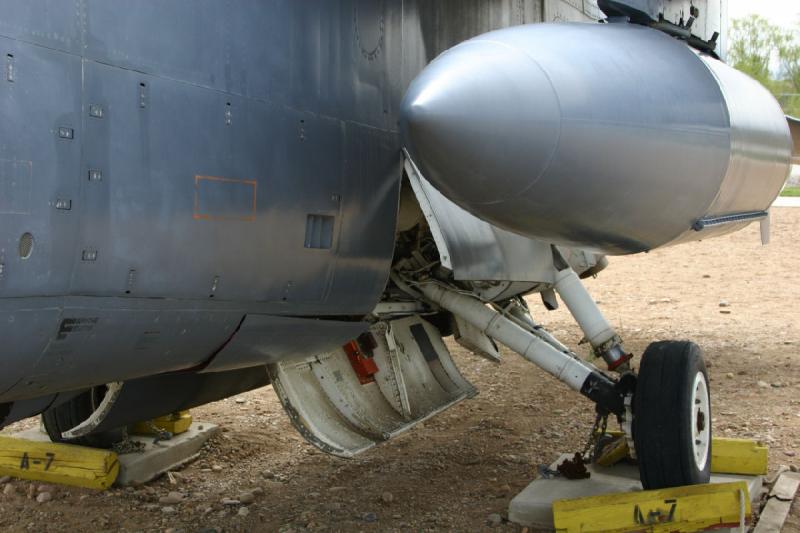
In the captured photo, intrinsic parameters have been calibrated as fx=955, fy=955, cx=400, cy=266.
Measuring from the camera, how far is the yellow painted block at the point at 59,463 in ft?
17.7

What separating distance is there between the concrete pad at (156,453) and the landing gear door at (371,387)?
5.00 ft

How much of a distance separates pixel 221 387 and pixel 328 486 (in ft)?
3.88

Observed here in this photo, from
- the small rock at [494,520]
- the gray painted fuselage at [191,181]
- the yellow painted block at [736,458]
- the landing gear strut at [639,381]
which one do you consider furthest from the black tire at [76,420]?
the yellow painted block at [736,458]

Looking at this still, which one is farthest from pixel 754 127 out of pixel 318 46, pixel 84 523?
pixel 84 523

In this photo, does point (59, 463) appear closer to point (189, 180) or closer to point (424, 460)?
point (424, 460)

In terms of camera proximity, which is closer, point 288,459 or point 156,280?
point 156,280

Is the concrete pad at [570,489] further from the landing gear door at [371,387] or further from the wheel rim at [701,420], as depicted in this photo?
the landing gear door at [371,387]

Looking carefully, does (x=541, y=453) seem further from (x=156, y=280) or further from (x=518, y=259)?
(x=156, y=280)

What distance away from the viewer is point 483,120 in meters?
3.04

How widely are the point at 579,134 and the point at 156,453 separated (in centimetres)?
367

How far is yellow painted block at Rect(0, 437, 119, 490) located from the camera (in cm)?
540

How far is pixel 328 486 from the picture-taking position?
216 inches

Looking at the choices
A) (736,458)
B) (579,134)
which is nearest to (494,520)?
A: (736,458)

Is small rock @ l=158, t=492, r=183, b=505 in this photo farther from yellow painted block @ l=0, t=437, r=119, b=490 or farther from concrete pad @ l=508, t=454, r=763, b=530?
concrete pad @ l=508, t=454, r=763, b=530
